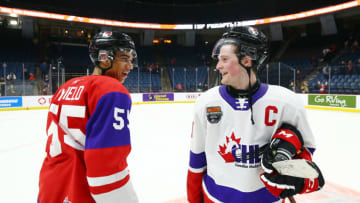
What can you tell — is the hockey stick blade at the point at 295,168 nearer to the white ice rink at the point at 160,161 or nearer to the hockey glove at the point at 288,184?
the hockey glove at the point at 288,184

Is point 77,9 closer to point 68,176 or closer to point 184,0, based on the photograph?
point 184,0

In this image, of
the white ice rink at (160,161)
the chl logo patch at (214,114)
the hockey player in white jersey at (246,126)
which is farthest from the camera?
the white ice rink at (160,161)

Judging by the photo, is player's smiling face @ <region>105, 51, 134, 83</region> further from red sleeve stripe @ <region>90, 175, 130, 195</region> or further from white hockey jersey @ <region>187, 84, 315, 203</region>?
red sleeve stripe @ <region>90, 175, 130, 195</region>

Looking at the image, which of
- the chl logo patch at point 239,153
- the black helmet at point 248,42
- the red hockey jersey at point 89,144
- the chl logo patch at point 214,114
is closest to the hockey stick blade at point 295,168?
the chl logo patch at point 239,153

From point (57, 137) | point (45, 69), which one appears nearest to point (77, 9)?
point (45, 69)

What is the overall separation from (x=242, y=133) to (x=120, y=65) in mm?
717

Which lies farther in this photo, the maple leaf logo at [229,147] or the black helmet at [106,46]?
the black helmet at [106,46]

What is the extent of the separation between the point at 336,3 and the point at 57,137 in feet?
59.2

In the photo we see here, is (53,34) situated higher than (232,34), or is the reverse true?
(53,34)

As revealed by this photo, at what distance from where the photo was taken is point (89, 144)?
910mm

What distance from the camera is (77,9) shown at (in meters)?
17.0

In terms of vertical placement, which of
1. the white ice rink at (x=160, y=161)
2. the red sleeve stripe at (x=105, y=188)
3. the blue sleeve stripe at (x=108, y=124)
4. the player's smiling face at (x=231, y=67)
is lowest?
the white ice rink at (x=160, y=161)

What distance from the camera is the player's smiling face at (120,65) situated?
1.24 metres

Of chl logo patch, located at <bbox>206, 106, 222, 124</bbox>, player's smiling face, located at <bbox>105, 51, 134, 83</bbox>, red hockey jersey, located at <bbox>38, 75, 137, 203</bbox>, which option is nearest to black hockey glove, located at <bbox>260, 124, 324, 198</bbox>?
chl logo patch, located at <bbox>206, 106, 222, 124</bbox>
